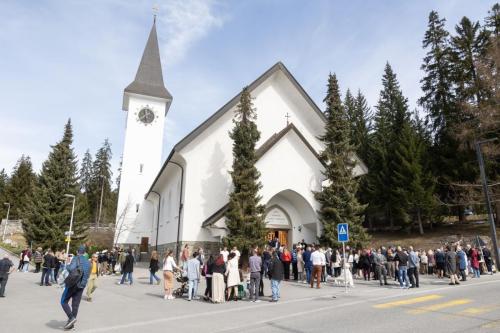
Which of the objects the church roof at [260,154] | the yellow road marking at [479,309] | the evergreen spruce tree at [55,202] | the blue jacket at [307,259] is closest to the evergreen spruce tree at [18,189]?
the evergreen spruce tree at [55,202]

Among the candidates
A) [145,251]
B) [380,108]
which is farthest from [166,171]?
[380,108]

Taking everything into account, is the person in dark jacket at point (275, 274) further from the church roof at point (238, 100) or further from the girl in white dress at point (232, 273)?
the church roof at point (238, 100)

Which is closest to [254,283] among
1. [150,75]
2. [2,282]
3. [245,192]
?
[245,192]

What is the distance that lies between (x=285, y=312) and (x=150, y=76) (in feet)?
112

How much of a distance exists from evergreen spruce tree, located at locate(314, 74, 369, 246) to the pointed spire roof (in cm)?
2020

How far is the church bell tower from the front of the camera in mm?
34031

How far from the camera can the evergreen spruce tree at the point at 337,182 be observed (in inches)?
804

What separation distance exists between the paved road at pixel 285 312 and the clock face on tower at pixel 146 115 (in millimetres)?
24197

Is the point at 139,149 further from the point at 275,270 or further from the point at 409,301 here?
the point at 409,301

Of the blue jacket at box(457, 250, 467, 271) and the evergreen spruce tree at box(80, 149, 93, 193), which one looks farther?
the evergreen spruce tree at box(80, 149, 93, 193)

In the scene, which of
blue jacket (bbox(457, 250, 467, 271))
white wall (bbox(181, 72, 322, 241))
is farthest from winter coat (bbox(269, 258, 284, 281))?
white wall (bbox(181, 72, 322, 241))

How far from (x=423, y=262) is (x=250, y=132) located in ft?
38.7

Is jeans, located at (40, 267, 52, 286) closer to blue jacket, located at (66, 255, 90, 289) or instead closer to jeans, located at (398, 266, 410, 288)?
blue jacket, located at (66, 255, 90, 289)

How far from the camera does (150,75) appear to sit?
38625 millimetres
